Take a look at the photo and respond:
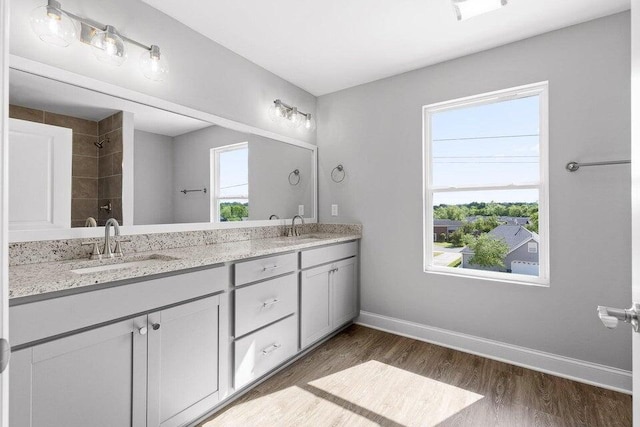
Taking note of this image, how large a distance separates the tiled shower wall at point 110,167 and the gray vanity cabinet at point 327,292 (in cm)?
128

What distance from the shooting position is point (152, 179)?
202 cm

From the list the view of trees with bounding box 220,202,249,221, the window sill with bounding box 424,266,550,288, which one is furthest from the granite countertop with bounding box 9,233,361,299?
the window sill with bounding box 424,266,550,288

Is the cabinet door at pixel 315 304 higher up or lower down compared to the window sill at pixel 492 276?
lower down

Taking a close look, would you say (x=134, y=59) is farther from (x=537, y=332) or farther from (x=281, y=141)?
(x=537, y=332)

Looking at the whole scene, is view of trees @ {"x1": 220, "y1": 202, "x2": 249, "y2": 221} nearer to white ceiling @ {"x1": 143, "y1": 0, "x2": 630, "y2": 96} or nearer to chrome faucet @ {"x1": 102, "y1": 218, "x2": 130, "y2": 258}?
chrome faucet @ {"x1": 102, "y1": 218, "x2": 130, "y2": 258}

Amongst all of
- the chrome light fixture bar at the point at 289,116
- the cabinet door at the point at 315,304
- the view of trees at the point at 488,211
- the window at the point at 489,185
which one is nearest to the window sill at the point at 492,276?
the window at the point at 489,185

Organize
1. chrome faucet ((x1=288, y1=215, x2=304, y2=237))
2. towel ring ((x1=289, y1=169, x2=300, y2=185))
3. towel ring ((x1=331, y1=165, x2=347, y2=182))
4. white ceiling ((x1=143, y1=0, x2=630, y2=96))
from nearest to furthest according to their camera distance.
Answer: white ceiling ((x1=143, y1=0, x2=630, y2=96)) < chrome faucet ((x1=288, y1=215, x2=304, y2=237)) < towel ring ((x1=289, y1=169, x2=300, y2=185)) < towel ring ((x1=331, y1=165, x2=347, y2=182))

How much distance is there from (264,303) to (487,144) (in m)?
2.16

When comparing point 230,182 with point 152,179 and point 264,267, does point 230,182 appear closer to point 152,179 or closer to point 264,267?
point 152,179

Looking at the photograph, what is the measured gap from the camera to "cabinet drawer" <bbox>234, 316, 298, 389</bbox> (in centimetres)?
186

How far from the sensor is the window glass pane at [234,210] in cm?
245

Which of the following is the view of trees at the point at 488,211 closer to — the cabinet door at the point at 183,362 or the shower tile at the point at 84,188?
the cabinet door at the point at 183,362

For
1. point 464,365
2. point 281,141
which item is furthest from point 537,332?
point 281,141

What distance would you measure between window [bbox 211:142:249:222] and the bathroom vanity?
0.97 ft
